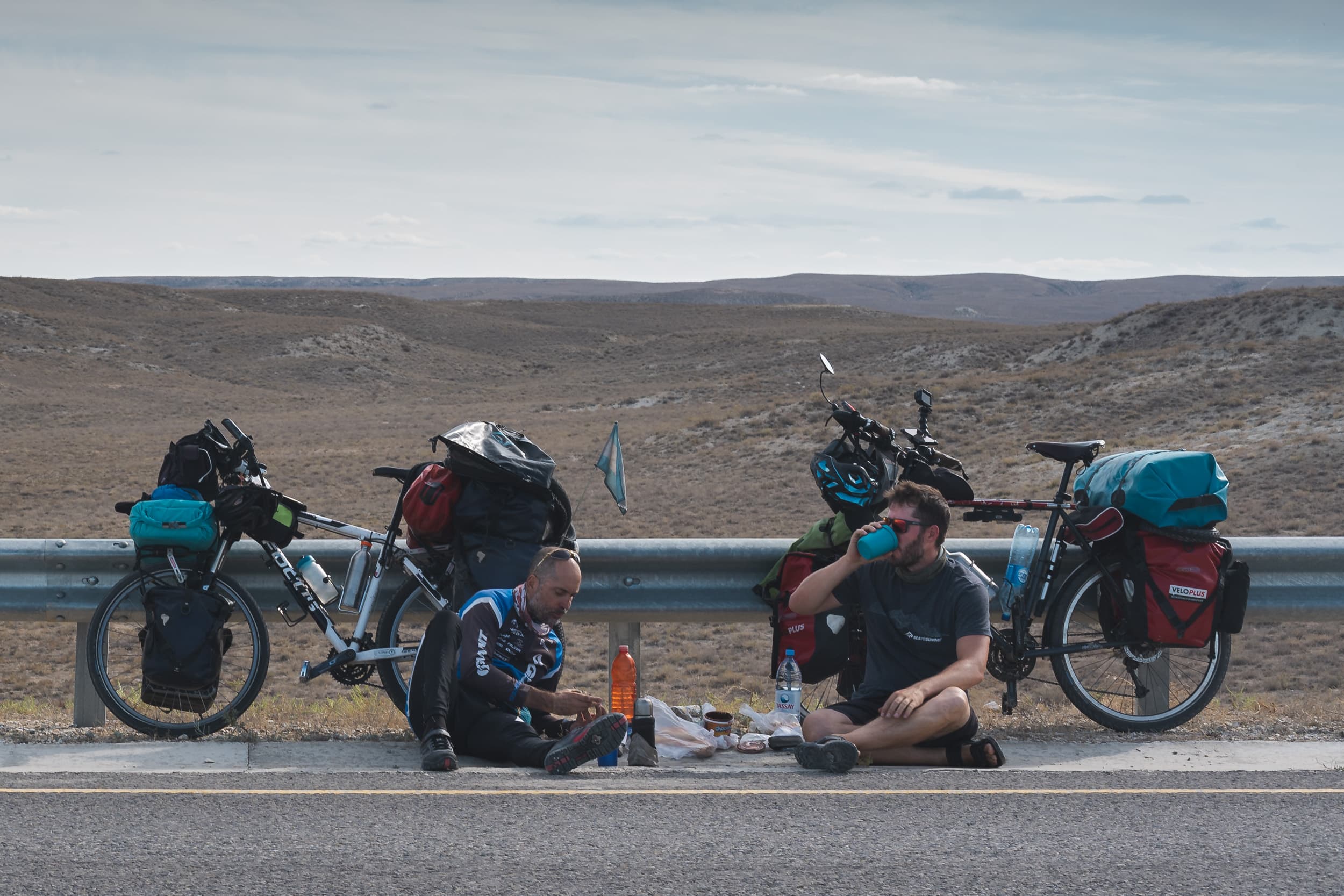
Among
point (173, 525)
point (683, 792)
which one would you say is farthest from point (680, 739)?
point (173, 525)

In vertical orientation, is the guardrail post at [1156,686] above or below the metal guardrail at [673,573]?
below

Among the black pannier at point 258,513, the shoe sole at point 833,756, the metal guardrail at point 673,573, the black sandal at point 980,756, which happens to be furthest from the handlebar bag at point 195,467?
the black sandal at point 980,756

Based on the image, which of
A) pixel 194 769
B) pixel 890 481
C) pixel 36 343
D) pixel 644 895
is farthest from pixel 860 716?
pixel 36 343

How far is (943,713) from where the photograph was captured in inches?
225

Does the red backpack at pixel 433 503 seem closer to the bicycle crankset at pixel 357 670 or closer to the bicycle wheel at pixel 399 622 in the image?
the bicycle wheel at pixel 399 622

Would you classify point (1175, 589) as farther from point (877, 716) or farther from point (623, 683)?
point (623, 683)

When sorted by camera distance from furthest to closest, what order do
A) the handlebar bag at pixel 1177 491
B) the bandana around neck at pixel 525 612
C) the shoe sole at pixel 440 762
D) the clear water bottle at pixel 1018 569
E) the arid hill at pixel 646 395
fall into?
the arid hill at pixel 646 395
the clear water bottle at pixel 1018 569
the handlebar bag at pixel 1177 491
the bandana around neck at pixel 525 612
the shoe sole at pixel 440 762

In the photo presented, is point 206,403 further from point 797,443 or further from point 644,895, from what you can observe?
point 644,895

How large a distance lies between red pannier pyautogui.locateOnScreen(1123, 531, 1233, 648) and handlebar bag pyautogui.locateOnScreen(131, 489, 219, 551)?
4512mm

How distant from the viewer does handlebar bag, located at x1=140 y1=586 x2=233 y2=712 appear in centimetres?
630

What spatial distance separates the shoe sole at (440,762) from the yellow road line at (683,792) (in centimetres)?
28

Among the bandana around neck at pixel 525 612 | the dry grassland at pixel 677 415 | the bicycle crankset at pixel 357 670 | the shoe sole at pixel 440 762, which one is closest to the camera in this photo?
the shoe sole at pixel 440 762

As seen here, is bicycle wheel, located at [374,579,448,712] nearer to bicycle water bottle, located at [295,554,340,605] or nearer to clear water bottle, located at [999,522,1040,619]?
bicycle water bottle, located at [295,554,340,605]

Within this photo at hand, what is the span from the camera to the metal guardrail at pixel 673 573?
673 cm
